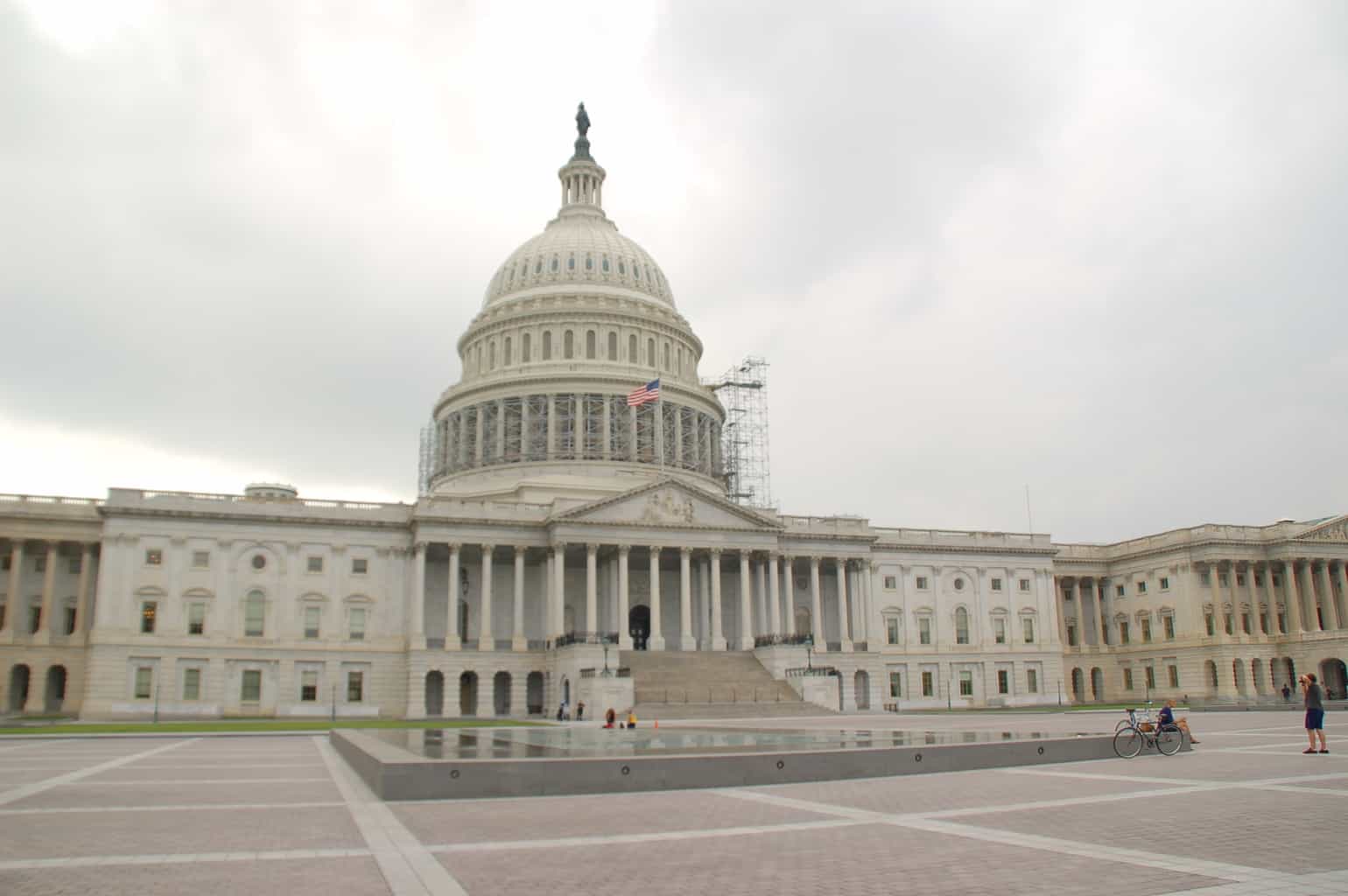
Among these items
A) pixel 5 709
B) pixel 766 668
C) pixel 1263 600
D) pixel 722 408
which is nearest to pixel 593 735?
pixel 766 668

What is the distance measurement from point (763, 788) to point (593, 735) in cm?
1372

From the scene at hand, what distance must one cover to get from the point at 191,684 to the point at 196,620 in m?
4.25

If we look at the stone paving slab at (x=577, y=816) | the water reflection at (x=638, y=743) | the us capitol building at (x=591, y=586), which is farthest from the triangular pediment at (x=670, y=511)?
the stone paving slab at (x=577, y=816)

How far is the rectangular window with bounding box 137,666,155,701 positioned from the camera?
7450cm

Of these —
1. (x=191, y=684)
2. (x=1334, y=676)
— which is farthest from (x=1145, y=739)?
(x=1334, y=676)

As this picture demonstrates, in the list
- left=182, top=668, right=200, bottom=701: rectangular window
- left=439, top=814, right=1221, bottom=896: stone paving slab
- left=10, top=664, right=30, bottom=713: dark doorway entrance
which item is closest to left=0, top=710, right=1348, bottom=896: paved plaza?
left=439, top=814, right=1221, bottom=896: stone paving slab

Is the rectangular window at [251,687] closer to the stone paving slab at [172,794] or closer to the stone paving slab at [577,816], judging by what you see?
the stone paving slab at [172,794]

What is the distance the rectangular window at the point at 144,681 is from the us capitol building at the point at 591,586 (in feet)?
0.48

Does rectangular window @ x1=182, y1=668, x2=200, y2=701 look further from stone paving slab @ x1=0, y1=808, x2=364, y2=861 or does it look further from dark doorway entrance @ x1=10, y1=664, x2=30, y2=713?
stone paving slab @ x1=0, y1=808, x2=364, y2=861

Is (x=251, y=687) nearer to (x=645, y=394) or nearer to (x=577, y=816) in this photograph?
(x=645, y=394)

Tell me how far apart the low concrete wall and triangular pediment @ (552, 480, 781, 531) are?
52.9 m

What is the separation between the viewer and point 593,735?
119 feet

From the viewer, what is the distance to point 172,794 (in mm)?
23406

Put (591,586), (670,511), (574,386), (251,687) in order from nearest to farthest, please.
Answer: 1. (251,687)
2. (591,586)
3. (670,511)
4. (574,386)
